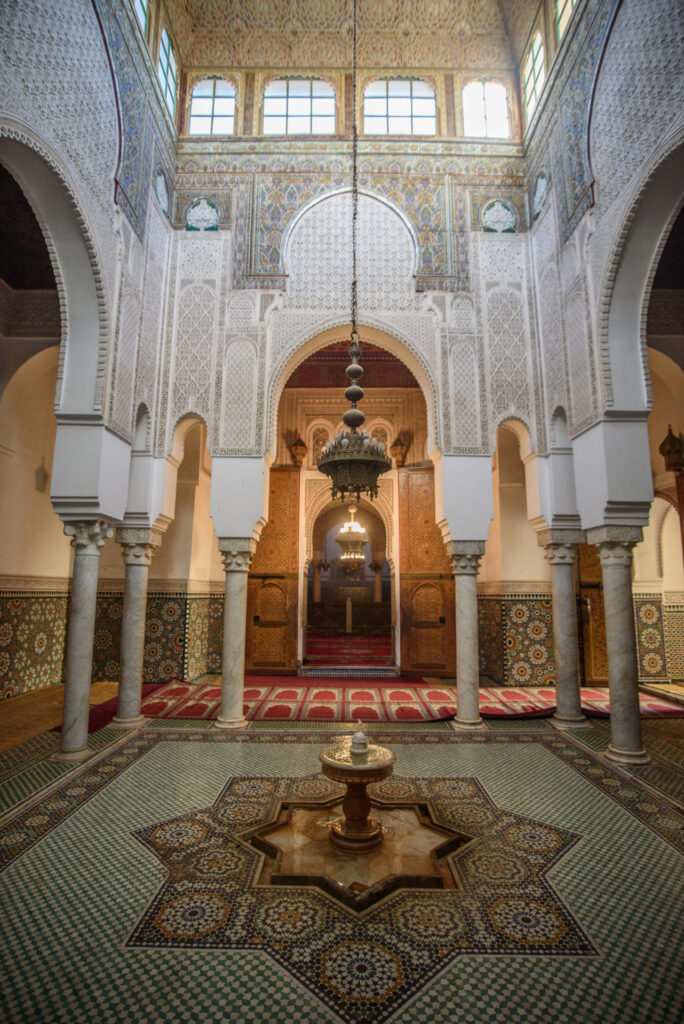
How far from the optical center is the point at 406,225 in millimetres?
6078

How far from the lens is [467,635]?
18.0 feet

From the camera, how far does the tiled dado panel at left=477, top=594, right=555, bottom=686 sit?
7.32 metres

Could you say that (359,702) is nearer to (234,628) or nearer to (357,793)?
(234,628)

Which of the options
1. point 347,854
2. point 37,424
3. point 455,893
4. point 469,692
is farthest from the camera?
point 37,424

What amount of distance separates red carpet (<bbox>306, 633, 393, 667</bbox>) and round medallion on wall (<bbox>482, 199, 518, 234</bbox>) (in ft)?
21.2

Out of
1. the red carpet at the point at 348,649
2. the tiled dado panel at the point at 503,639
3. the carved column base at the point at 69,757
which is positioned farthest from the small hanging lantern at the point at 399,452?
the carved column base at the point at 69,757

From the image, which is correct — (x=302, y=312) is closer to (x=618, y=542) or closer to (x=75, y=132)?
(x=75, y=132)

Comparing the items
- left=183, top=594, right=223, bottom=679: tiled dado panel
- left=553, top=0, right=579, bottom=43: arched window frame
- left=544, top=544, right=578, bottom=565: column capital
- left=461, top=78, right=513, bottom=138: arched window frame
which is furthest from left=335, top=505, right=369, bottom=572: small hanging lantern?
left=553, top=0, right=579, bottom=43: arched window frame

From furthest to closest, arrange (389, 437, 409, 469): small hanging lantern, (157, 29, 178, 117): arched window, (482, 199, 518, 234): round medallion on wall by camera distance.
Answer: (389, 437, 409, 469): small hanging lantern < (482, 199, 518, 234): round medallion on wall < (157, 29, 178, 117): arched window

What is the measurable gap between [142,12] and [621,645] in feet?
24.8

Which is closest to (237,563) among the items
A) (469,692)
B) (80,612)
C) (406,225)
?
(80,612)

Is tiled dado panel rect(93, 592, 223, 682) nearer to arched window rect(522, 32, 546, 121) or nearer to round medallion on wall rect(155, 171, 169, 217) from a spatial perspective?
round medallion on wall rect(155, 171, 169, 217)

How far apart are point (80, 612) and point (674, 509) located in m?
7.53

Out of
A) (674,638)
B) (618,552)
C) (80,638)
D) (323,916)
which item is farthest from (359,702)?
(674,638)
